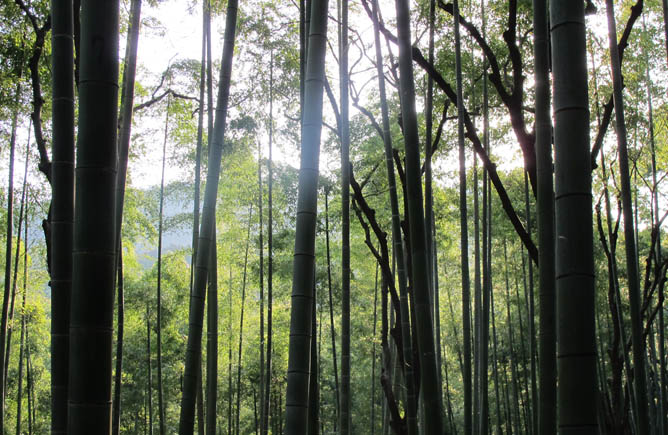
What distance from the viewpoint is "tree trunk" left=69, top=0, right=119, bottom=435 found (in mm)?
1440

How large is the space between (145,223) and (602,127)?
8740 millimetres

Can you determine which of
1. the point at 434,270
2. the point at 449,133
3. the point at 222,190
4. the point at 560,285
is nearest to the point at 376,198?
the point at 449,133

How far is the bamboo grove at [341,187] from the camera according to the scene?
1474mm

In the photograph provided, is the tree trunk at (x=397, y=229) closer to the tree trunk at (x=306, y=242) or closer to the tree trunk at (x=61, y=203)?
the tree trunk at (x=306, y=242)

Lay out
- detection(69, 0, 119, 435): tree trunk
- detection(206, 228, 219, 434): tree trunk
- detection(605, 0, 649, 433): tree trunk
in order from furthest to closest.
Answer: detection(206, 228, 219, 434): tree trunk < detection(605, 0, 649, 433): tree trunk < detection(69, 0, 119, 435): tree trunk

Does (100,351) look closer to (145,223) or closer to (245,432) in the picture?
(145,223)

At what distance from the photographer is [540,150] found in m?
2.26

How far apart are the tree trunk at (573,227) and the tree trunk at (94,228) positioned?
1.17 metres

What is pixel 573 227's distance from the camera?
1379mm

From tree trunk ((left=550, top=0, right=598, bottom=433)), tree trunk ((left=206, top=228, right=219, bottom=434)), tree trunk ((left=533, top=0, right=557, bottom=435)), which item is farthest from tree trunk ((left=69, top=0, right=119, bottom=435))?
tree trunk ((left=206, top=228, right=219, bottom=434))

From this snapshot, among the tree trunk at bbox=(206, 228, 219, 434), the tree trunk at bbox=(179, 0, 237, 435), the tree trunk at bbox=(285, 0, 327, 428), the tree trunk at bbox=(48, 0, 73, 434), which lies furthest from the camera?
the tree trunk at bbox=(206, 228, 219, 434)

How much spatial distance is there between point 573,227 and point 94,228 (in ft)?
4.07

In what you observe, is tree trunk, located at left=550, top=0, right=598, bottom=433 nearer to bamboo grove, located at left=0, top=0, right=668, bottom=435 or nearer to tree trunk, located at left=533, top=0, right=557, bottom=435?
bamboo grove, located at left=0, top=0, right=668, bottom=435

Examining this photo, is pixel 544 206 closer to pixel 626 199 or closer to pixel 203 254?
pixel 203 254
